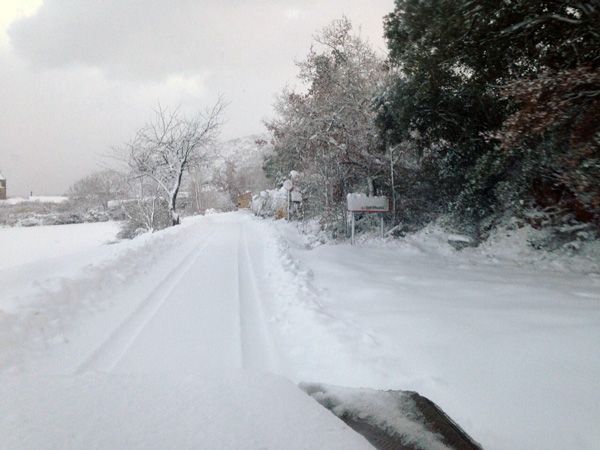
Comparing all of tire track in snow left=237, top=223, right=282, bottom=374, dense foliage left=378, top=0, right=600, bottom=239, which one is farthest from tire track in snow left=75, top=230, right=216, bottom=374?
dense foliage left=378, top=0, right=600, bottom=239

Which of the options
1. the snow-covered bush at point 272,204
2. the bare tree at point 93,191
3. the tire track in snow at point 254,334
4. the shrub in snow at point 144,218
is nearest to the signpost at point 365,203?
the tire track in snow at point 254,334

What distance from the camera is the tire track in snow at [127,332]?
12.2 feet

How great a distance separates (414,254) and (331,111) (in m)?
8.33

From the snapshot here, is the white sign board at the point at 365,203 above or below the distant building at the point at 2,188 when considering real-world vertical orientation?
below

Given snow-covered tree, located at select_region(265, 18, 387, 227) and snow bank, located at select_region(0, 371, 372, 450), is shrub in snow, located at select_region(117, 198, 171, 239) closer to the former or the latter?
snow-covered tree, located at select_region(265, 18, 387, 227)

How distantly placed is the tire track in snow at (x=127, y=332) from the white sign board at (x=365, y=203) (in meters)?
6.49

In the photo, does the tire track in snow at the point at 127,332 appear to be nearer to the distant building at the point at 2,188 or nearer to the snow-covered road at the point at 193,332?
the snow-covered road at the point at 193,332

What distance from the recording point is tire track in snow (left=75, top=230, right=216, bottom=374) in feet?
12.2

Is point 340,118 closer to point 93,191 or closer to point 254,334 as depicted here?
point 254,334

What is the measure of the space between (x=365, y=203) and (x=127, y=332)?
927cm

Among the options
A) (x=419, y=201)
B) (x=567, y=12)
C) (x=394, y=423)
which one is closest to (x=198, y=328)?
(x=394, y=423)

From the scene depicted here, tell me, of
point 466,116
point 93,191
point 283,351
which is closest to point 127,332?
point 283,351

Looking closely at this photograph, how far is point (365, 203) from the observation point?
482 inches

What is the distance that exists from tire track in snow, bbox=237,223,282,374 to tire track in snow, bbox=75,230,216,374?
4.62 ft
